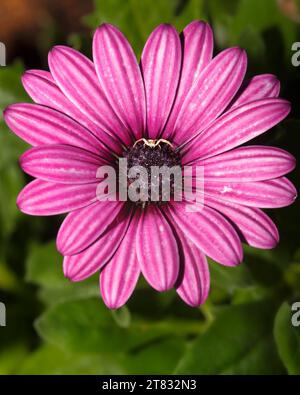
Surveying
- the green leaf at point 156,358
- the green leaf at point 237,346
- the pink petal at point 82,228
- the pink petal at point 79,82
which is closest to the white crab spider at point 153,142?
the pink petal at point 79,82

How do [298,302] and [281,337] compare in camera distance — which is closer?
[281,337]

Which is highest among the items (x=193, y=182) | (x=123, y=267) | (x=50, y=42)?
Result: (x=50, y=42)

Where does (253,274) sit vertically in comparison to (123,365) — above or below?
above

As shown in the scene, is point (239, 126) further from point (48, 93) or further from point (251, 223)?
point (48, 93)

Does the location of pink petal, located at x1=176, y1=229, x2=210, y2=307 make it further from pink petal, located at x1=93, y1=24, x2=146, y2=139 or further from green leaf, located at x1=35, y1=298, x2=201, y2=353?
green leaf, located at x1=35, y1=298, x2=201, y2=353

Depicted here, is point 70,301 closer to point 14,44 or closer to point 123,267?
point 123,267

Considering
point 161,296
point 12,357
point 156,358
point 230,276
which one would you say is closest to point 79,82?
point 230,276

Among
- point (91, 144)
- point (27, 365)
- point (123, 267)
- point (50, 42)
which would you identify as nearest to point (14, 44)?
point (50, 42)
